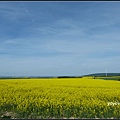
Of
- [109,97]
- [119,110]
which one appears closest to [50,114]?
[119,110]

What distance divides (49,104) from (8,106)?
7.43 ft

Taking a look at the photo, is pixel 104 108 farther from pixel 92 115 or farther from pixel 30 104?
pixel 30 104

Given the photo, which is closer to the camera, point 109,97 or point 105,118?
point 105,118

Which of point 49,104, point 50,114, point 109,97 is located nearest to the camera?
point 50,114

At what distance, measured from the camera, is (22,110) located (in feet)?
37.8

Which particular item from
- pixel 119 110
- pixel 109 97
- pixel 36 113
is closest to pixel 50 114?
pixel 36 113

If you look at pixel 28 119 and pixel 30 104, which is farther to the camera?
pixel 30 104

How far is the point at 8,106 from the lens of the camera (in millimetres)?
12867

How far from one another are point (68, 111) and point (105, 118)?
5.85 feet

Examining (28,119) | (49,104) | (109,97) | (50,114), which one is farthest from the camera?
(109,97)

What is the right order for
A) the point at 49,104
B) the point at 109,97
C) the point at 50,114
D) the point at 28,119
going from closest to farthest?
the point at 28,119, the point at 50,114, the point at 49,104, the point at 109,97

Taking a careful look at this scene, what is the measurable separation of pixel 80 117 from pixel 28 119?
2.41 m

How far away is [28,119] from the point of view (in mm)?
10367

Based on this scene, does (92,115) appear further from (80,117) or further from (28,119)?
(28,119)
